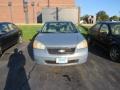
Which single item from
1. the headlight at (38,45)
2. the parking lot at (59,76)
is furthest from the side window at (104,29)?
the headlight at (38,45)

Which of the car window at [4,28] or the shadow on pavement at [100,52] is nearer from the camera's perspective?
the shadow on pavement at [100,52]

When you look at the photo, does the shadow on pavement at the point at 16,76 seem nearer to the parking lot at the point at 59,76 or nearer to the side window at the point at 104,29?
the parking lot at the point at 59,76

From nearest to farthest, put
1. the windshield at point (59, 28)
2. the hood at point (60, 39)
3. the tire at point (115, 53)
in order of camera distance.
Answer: the hood at point (60, 39)
the tire at point (115, 53)
the windshield at point (59, 28)

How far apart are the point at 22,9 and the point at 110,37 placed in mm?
45834

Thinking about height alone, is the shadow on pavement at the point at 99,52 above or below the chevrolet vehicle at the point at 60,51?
below

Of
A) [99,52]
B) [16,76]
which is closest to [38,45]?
[16,76]

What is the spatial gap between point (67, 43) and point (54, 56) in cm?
58

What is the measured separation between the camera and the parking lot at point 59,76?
5309mm

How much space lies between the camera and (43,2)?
2056 inches

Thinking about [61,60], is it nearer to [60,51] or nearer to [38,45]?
[60,51]

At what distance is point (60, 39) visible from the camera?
6727mm

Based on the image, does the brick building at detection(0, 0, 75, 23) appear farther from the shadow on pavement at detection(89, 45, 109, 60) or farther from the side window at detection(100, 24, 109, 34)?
the side window at detection(100, 24, 109, 34)

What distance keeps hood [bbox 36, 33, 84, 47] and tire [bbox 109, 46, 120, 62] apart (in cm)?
152

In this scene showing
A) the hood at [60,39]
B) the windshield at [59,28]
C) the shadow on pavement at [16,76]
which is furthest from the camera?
the windshield at [59,28]
